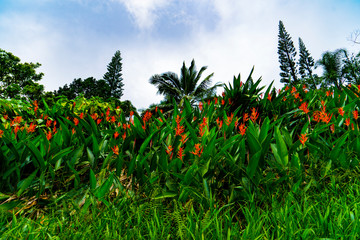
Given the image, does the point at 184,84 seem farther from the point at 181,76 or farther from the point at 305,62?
the point at 305,62

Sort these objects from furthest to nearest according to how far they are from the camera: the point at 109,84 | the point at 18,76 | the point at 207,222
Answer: the point at 109,84, the point at 18,76, the point at 207,222

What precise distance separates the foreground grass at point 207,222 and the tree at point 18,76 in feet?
78.5

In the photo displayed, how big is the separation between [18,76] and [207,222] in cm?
2805

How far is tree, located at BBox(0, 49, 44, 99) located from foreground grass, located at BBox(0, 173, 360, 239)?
2393cm

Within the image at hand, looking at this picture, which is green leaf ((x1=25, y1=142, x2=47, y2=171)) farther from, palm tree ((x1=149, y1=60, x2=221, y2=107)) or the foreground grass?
palm tree ((x1=149, y1=60, x2=221, y2=107))

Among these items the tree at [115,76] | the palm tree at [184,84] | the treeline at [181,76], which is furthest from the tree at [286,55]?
the tree at [115,76]

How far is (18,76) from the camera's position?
902 inches

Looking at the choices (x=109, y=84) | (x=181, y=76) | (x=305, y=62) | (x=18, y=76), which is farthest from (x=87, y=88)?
(x=305, y=62)

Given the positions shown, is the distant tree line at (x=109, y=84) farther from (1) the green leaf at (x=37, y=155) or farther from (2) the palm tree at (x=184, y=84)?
(1) the green leaf at (x=37, y=155)

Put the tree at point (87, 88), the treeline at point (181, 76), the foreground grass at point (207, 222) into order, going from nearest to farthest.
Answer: the foreground grass at point (207, 222), the treeline at point (181, 76), the tree at point (87, 88)

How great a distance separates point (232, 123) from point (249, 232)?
94cm

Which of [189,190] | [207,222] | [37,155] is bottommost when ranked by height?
[207,222]

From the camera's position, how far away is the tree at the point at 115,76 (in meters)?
30.7

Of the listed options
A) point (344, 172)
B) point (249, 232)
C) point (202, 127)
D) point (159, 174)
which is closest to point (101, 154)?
point (159, 174)
